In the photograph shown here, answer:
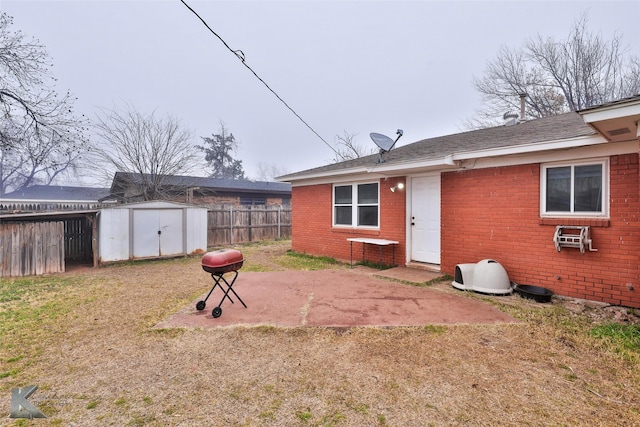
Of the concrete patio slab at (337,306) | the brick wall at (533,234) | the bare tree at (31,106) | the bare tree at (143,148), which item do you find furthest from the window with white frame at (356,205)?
the bare tree at (143,148)

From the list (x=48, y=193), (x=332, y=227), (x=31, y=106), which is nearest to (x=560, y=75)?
(x=332, y=227)

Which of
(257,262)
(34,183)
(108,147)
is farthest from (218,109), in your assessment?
(257,262)

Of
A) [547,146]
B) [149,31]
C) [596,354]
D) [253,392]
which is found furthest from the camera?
[149,31]

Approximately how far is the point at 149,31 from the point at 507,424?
49.6 feet

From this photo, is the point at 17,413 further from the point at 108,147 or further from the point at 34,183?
the point at 34,183

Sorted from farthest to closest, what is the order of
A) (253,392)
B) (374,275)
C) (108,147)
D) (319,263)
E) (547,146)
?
(108,147) → (319,263) → (374,275) → (547,146) → (253,392)

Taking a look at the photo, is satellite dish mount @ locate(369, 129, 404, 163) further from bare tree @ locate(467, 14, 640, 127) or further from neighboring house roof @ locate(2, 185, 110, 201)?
neighboring house roof @ locate(2, 185, 110, 201)

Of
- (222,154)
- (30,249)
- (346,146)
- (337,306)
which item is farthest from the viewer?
(222,154)

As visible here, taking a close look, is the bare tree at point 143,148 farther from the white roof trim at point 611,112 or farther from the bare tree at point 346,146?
the white roof trim at point 611,112

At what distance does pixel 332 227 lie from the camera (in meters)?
8.94

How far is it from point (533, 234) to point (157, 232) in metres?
10.00

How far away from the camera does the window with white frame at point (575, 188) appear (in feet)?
14.4

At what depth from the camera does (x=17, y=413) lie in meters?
2.07

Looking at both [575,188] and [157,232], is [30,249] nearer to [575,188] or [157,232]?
[157,232]
